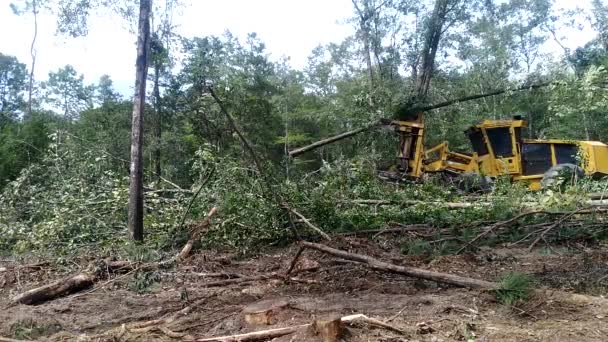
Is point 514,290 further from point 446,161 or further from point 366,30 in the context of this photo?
point 366,30

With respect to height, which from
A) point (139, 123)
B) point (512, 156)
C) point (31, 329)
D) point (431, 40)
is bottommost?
point (31, 329)

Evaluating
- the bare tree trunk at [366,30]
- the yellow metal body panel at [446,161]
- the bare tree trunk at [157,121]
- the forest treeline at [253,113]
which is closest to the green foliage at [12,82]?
the forest treeline at [253,113]

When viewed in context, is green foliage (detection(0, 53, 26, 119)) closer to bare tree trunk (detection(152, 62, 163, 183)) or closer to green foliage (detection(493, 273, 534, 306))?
bare tree trunk (detection(152, 62, 163, 183))

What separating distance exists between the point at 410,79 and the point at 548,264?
39.6 feet

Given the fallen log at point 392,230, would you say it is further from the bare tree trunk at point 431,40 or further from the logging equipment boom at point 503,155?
the bare tree trunk at point 431,40

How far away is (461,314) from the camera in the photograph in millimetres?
3570

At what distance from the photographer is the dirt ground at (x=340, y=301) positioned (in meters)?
3.32

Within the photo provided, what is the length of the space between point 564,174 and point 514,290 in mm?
8789

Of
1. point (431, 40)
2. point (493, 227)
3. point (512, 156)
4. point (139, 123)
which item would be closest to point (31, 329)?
point (139, 123)

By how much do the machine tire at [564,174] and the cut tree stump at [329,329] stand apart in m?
9.18

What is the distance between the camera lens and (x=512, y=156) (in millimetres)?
12789

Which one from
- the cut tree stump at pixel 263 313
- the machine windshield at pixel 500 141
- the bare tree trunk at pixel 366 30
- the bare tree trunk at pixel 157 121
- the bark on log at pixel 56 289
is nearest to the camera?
the cut tree stump at pixel 263 313

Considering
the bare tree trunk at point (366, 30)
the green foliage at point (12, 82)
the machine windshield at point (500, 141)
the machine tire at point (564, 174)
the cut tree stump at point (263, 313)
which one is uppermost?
the green foliage at point (12, 82)

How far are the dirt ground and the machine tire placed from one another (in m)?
5.73
